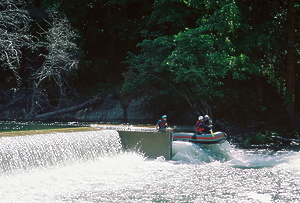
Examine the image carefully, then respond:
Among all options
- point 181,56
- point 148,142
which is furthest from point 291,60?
point 148,142

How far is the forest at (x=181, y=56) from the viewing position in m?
18.8

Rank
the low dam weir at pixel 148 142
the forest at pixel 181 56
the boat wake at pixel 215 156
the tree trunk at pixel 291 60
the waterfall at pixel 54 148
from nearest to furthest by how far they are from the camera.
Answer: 1. the waterfall at pixel 54 148
2. the boat wake at pixel 215 156
3. the low dam weir at pixel 148 142
4. the forest at pixel 181 56
5. the tree trunk at pixel 291 60

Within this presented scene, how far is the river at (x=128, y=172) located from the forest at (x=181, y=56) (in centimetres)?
541

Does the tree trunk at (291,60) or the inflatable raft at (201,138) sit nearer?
the inflatable raft at (201,138)

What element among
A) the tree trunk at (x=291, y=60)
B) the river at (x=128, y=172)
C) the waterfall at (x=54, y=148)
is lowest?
the river at (x=128, y=172)

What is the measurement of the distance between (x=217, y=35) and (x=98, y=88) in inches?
461

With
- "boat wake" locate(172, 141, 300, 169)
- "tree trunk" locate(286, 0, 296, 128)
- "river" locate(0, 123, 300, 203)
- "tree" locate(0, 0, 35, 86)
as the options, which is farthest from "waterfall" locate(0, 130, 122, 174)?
"tree trunk" locate(286, 0, 296, 128)

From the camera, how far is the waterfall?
10.6 m

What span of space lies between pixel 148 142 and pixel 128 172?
277 cm

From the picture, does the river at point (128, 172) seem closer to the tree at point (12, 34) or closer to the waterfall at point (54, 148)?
the waterfall at point (54, 148)

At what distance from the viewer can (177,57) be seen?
1841 centimetres

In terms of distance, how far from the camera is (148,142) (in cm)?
1428

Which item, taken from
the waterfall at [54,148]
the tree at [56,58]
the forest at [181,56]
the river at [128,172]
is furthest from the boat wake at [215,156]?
the tree at [56,58]

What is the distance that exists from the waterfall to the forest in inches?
239
